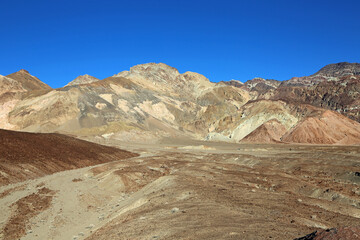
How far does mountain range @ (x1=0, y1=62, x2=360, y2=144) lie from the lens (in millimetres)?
114062

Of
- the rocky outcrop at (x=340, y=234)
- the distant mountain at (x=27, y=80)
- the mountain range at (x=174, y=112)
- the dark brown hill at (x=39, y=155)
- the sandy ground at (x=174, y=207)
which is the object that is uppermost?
the distant mountain at (x=27, y=80)

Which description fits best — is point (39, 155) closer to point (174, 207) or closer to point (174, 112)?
point (174, 207)

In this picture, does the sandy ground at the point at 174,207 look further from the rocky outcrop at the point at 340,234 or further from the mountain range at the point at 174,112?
the mountain range at the point at 174,112

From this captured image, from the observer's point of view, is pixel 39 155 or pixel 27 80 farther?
pixel 27 80

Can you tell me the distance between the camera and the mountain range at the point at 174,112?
11406 centimetres

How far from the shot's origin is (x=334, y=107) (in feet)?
484

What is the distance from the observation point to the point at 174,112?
15550 cm

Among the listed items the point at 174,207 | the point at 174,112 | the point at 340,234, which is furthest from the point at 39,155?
the point at 174,112

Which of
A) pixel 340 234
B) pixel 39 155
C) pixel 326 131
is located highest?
pixel 326 131

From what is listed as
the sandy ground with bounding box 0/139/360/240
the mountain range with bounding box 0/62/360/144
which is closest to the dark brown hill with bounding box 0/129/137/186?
the sandy ground with bounding box 0/139/360/240

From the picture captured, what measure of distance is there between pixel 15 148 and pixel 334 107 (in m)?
139

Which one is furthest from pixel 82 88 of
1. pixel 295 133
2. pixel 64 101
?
pixel 295 133

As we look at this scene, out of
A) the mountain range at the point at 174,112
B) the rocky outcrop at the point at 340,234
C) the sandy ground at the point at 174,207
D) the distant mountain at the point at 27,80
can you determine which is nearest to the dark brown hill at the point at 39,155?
the sandy ground at the point at 174,207

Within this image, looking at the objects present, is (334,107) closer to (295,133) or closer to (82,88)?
(295,133)
